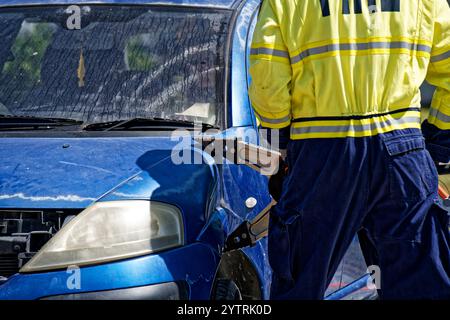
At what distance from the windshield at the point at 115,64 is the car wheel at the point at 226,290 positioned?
2.51ft

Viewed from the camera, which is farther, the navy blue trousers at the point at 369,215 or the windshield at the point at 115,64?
the windshield at the point at 115,64

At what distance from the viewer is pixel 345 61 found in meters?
2.95

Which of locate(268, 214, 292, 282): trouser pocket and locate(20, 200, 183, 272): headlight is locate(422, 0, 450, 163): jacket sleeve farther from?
locate(20, 200, 183, 272): headlight

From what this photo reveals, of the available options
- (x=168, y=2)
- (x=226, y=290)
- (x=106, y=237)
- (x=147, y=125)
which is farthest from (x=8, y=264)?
(x=168, y=2)

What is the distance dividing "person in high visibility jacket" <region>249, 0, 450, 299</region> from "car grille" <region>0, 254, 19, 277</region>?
949mm

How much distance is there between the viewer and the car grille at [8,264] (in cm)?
295

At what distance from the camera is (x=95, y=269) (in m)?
2.85

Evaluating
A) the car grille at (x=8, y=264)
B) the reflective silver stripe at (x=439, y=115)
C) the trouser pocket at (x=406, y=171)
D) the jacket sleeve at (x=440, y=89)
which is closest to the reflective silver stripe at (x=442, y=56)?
the jacket sleeve at (x=440, y=89)

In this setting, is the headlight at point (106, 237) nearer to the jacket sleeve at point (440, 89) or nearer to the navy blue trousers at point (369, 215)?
the navy blue trousers at point (369, 215)

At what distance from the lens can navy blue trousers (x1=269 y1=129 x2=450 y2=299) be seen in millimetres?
2908

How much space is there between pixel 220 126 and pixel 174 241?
78 cm

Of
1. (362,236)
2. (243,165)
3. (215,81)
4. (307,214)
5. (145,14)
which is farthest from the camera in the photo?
(145,14)
